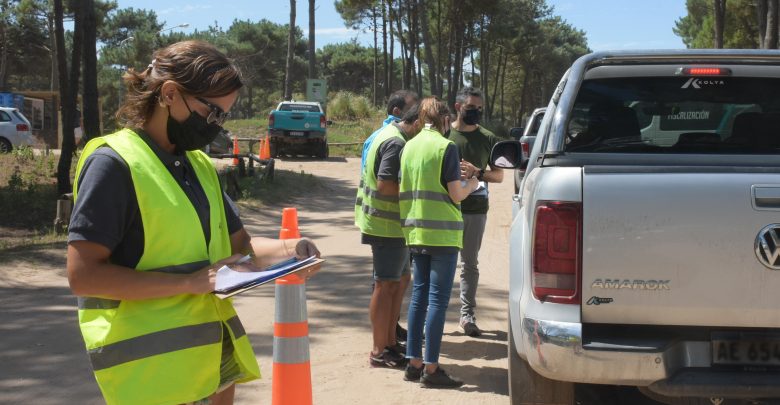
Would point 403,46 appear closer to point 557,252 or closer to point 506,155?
point 506,155

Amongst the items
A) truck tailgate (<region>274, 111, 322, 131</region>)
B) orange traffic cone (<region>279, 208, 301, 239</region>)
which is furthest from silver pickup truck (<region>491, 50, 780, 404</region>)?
truck tailgate (<region>274, 111, 322, 131</region>)

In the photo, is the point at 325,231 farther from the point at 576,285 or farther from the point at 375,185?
the point at 576,285

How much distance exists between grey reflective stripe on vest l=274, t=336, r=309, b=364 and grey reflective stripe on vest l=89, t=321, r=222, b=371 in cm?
188

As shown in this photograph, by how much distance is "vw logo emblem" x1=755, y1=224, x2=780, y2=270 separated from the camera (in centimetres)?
359

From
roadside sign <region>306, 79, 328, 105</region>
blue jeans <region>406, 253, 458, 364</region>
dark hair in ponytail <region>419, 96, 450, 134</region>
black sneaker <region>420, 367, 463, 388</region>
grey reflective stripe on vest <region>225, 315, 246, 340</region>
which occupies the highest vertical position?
roadside sign <region>306, 79, 328, 105</region>

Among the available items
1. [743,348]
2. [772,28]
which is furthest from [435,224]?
[772,28]

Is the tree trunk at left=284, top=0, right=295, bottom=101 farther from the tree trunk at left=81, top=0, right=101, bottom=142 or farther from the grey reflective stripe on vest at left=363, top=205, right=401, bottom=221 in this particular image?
the grey reflective stripe on vest at left=363, top=205, right=401, bottom=221

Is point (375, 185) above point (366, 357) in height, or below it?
above

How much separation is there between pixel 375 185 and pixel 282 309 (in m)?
2.18

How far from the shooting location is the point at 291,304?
434 cm

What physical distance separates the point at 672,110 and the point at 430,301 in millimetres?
1889

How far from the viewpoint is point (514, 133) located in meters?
19.0

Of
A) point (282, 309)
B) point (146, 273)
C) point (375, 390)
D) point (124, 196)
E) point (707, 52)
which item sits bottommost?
point (375, 390)

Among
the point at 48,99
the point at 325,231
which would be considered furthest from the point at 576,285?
the point at 48,99
